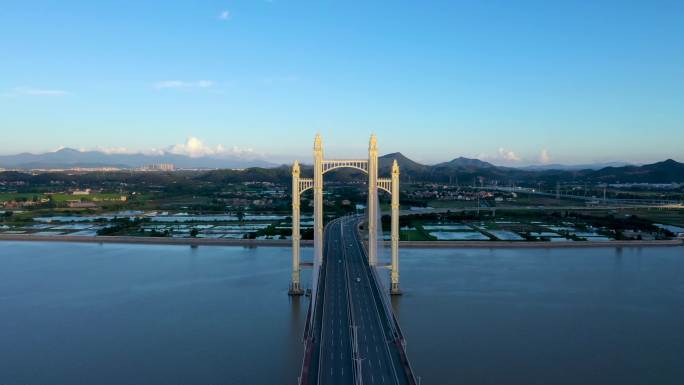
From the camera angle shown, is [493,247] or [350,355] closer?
[350,355]

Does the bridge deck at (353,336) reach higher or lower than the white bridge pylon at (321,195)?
lower

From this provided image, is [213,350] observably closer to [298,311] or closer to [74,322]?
[298,311]

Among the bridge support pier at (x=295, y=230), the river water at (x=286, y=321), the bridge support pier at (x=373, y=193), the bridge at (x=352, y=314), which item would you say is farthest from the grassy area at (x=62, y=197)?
the bridge support pier at (x=373, y=193)

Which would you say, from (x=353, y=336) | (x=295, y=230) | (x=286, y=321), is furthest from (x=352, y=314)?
(x=295, y=230)

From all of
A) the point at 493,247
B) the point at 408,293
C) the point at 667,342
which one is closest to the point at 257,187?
the point at 493,247

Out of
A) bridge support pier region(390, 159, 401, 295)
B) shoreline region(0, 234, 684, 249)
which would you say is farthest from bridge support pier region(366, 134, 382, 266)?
shoreline region(0, 234, 684, 249)

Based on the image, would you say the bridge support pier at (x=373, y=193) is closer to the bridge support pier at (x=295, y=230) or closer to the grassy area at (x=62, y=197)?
the bridge support pier at (x=295, y=230)
